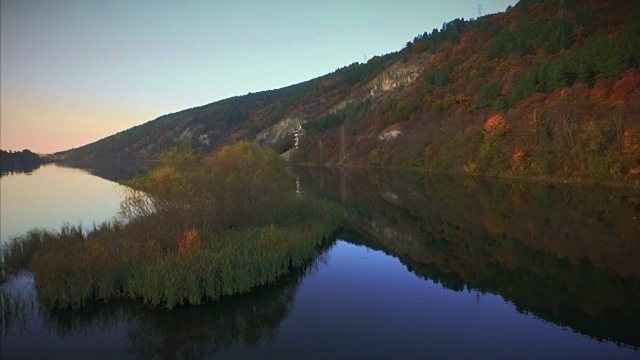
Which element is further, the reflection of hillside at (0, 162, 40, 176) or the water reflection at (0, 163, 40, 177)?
the reflection of hillside at (0, 162, 40, 176)

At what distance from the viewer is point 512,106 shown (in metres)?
72.4

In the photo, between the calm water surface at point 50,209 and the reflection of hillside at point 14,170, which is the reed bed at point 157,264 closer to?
the calm water surface at point 50,209

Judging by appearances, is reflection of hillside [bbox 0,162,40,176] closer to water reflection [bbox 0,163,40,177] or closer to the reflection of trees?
water reflection [bbox 0,163,40,177]

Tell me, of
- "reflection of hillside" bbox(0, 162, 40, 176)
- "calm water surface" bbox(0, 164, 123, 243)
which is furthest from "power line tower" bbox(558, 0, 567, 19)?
"reflection of hillside" bbox(0, 162, 40, 176)

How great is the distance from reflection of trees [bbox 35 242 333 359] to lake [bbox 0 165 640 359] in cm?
4

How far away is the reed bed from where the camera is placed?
14.5 meters

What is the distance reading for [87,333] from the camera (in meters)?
12.9

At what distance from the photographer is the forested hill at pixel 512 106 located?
5162 centimetres

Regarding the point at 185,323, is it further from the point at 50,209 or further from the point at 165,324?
the point at 50,209

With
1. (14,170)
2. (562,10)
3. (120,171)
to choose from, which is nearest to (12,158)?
(14,170)

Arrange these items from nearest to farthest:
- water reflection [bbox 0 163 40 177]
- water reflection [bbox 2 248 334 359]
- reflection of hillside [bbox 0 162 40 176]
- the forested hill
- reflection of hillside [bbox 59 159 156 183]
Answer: water reflection [bbox 2 248 334 359], the forested hill, reflection of hillside [bbox 59 159 156 183], water reflection [bbox 0 163 40 177], reflection of hillside [bbox 0 162 40 176]

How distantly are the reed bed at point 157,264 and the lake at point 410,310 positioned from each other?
0.52 meters

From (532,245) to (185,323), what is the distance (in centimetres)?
1860

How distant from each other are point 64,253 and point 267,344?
9297 millimetres
